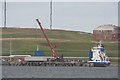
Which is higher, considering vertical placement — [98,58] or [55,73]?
[98,58]

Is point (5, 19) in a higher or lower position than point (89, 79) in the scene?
higher

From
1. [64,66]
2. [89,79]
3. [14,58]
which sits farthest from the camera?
[14,58]

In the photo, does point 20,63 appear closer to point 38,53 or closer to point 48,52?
point 38,53

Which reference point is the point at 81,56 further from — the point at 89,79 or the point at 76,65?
the point at 89,79

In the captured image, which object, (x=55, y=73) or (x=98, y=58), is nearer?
(x=55, y=73)

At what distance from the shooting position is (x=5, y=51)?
192 metres

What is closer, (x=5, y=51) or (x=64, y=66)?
(x=64, y=66)

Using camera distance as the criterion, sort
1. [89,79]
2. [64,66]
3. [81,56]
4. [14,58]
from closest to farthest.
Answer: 1. [89,79]
2. [64,66]
3. [14,58]
4. [81,56]

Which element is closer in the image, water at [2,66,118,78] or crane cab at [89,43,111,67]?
water at [2,66,118,78]

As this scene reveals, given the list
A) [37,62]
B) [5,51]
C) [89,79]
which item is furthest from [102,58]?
[89,79]

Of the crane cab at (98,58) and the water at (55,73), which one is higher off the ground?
the crane cab at (98,58)

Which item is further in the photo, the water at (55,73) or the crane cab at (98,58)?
the crane cab at (98,58)

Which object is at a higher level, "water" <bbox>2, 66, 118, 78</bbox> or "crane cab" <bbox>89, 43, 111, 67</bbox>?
"crane cab" <bbox>89, 43, 111, 67</bbox>

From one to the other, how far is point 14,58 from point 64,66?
760 inches
